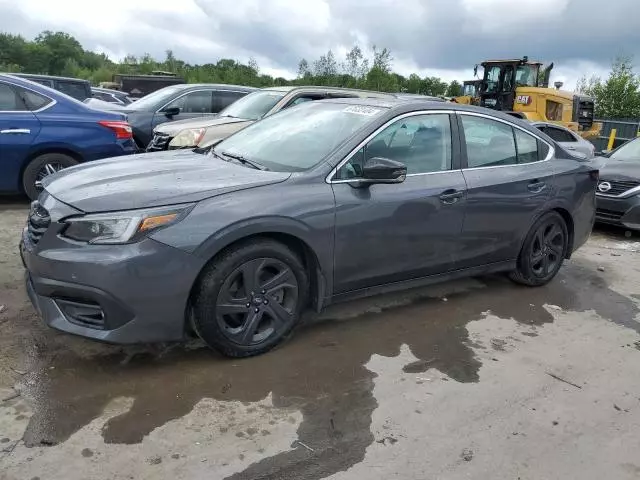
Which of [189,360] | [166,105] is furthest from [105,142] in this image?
[189,360]

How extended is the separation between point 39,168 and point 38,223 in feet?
13.0

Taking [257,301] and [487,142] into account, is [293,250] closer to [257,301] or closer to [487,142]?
[257,301]

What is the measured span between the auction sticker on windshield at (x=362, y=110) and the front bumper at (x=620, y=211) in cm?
512

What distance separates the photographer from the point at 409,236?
4.19 m

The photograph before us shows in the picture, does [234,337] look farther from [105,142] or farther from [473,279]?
[105,142]

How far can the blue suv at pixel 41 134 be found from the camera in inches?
268

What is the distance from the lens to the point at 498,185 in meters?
4.69

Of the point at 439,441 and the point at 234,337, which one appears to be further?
the point at 234,337

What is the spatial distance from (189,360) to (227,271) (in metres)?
0.65

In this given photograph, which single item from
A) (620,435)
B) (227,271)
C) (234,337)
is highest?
(227,271)

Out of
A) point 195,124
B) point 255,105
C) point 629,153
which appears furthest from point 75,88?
point 629,153

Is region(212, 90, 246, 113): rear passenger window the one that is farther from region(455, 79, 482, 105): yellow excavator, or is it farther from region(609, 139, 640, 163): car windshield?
region(455, 79, 482, 105): yellow excavator

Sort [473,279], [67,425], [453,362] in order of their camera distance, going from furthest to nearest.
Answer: [473,279] → [453,362] → [67,425]

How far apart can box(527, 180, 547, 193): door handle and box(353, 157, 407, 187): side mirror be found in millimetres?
1607
